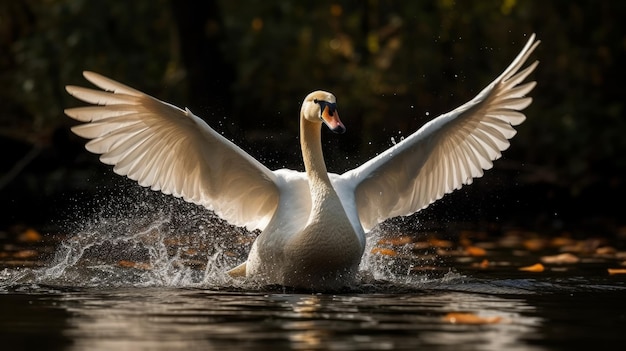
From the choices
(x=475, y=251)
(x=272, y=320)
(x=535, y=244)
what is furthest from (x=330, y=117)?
(x=535, y=244)

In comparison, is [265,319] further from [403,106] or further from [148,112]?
[403,106]

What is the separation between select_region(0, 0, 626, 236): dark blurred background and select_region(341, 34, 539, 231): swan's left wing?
5.25 m

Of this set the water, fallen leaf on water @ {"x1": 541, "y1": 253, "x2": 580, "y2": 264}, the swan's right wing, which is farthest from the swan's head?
fallen leaf on water @ {"x1": 541, "y1": 253, "x2": 580, "y2": 264}

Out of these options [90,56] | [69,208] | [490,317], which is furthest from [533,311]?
[90,56]

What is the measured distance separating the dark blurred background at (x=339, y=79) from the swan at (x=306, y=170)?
5400 millimetres

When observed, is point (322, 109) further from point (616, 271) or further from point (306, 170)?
point (616, 271)

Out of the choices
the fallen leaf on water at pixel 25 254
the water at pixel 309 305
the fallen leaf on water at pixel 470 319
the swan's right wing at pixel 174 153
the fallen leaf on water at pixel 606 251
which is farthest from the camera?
the fallen leaf on water at pixel 606 251

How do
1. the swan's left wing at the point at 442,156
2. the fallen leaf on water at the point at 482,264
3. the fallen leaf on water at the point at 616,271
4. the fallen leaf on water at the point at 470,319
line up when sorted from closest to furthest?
the fallen leaf on water at the point at 470,319 → the swan's left wing at the point at 442,156 → the fallen leaf on water at the point at 616,271 → the fallen leaf on water at the point at 482,264

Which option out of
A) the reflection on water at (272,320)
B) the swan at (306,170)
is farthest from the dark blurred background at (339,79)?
the reflection on water at (272,320)

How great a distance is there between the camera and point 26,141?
671 inches

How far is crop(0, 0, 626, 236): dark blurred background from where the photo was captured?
1593 centimetres

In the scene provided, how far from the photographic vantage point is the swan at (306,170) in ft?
26.3

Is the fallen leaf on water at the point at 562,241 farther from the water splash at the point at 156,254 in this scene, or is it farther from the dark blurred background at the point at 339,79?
the water splash at the point at 156,254

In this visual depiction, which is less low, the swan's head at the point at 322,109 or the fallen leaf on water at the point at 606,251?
the swan's head at the point at 322,109
